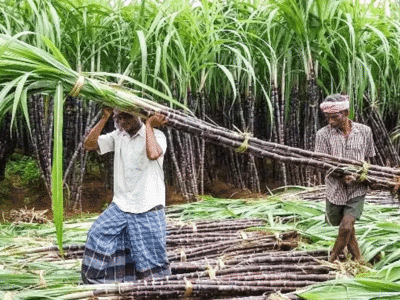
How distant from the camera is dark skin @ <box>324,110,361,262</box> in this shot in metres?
2.89

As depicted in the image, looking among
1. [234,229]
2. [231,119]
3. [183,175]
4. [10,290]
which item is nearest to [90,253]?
[10,290]

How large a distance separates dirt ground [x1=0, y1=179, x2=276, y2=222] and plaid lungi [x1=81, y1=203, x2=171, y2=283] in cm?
220

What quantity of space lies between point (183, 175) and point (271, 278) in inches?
93.6

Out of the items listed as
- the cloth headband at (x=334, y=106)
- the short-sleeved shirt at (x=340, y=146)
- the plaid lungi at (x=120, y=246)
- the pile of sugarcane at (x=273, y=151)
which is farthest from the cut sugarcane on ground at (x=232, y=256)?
the cloth headband at (x=334, y=106)

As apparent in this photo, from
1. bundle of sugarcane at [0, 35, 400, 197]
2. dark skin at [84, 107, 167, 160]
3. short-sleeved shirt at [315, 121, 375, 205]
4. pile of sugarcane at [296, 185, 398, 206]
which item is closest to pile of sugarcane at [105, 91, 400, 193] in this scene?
bundle of sugarcane at [0, 35, 400, 197]

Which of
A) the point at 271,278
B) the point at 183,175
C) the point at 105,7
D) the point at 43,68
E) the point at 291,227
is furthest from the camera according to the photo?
the point at 183,175

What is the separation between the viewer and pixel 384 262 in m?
2.85

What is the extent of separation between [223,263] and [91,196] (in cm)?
272

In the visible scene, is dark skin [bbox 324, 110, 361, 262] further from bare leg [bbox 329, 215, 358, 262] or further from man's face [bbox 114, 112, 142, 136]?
man's face [bbox 114, 112, 142, 136]

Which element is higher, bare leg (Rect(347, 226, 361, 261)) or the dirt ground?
the dirt ground

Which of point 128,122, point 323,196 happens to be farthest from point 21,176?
point 128,122

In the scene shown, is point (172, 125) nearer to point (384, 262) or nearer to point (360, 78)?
point (384, 262)

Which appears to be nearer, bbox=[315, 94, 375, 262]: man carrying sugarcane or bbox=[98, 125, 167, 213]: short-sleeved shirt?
bbox=[98, 125, 167, 213]: short-sleeved shirt

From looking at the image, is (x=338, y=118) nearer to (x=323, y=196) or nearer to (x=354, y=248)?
(x=354, y=248)
